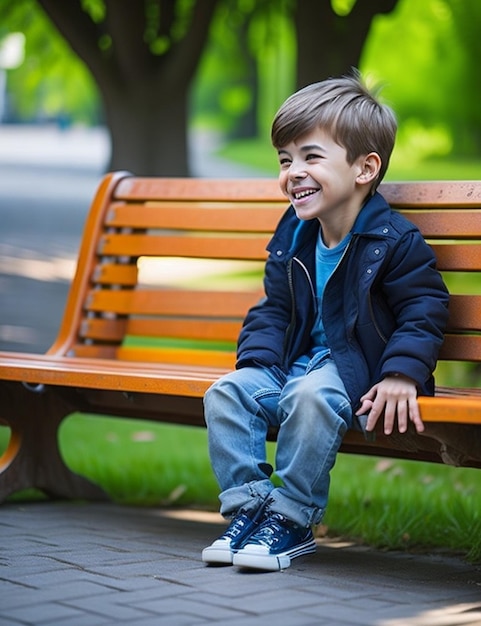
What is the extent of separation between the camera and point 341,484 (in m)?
5.38

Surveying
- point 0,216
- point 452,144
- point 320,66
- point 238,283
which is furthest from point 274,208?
point 452,144

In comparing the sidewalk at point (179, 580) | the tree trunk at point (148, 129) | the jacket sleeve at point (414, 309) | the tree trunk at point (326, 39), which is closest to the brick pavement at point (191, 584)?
the sidewalk at point (179, 580)

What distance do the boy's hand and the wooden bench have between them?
237 millimetres

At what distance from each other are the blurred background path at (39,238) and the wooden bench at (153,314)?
11.5 feet

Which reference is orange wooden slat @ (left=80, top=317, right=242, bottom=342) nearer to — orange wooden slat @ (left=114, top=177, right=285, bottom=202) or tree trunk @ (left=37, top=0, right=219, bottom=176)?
orange wooden slat @ (left=114, top=177, right=285, bottom=202)

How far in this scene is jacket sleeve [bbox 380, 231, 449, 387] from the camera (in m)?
3.52

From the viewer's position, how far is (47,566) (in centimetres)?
358

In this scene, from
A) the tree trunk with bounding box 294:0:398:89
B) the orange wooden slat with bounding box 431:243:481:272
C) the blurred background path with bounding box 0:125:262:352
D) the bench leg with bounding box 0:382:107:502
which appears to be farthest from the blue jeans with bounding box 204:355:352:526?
the tree trunk with bounding box 294:0:398:89

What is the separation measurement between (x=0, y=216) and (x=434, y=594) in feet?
48.9

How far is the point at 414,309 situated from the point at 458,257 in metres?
0.47

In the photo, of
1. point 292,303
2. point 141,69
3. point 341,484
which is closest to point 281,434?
point 292,303

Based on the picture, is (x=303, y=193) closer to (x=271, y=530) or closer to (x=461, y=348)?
(x=461, y=348)

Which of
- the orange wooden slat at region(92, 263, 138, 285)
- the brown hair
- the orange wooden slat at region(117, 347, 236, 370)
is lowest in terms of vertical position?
the orange wooden slat at region(117, 347, 236, 370)

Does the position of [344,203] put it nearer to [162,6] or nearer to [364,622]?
[364,622]
